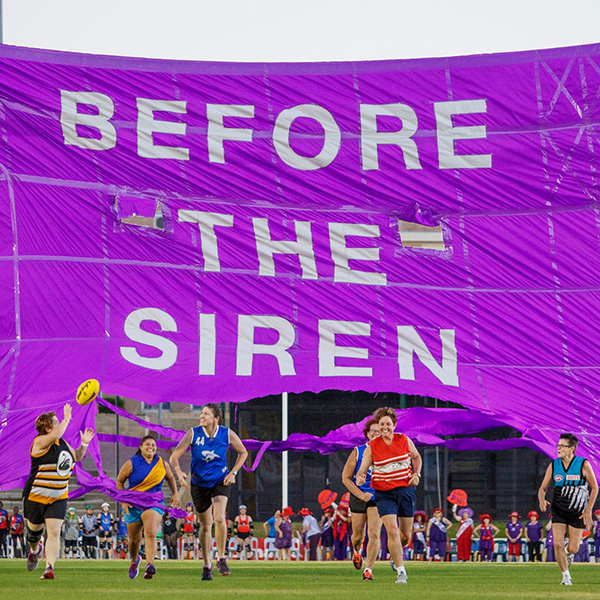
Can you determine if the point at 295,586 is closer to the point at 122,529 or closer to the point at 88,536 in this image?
the point at 88,536

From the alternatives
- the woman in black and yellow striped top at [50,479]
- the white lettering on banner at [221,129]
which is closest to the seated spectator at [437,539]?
the white lettering on banner at [221,129]

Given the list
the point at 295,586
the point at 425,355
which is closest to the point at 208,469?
the point at 295,586

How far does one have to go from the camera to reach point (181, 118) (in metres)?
19.1

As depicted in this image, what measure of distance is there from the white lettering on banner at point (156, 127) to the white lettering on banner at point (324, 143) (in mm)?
1396

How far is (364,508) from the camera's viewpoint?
1605 centimetres

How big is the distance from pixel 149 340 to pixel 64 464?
470 centimetres

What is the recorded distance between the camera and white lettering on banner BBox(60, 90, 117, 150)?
1852 cm

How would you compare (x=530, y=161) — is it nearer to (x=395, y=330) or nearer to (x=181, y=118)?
(x=395, y=330)

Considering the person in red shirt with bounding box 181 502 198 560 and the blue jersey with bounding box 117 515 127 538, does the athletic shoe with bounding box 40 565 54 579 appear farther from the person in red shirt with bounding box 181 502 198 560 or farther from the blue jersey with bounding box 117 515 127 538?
the blue jersey with bounding box 117 515 127 538

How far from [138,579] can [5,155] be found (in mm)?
6726

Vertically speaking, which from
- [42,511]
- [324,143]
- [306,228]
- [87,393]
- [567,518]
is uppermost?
[324,143]

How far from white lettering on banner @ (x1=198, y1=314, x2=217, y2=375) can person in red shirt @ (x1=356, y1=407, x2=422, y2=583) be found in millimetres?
4882

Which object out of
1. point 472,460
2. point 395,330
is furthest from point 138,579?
point 472,460

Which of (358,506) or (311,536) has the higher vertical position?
(358,506)
